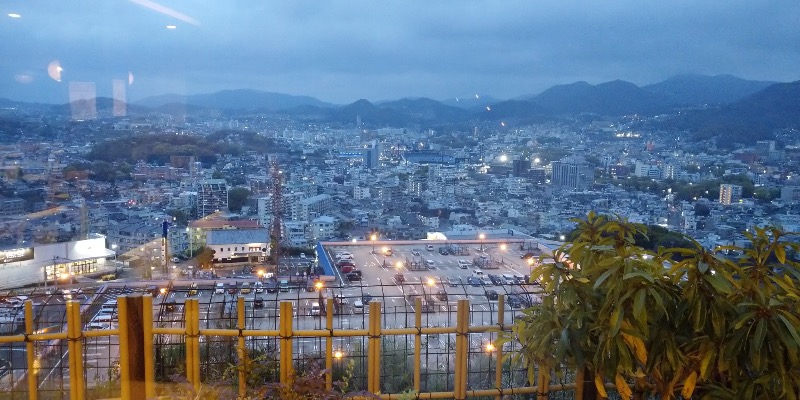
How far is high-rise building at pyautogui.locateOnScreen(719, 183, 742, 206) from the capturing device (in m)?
5.60

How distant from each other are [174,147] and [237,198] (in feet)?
5.16

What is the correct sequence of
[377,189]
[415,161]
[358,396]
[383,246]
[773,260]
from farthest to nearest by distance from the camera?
[415,161] < [377,189] < [383,246] < [358,396] < [773,260]

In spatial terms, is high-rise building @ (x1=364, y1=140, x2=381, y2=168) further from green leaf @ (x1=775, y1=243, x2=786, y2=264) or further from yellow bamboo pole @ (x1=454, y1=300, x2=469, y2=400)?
green leaf @ (x1=775, y1=243, x2=786, y2=264)

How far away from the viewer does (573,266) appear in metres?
1.80

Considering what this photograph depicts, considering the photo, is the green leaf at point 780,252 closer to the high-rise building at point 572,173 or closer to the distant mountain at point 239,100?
the high-rise building at point 572,173

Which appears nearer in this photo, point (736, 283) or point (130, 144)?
point (736, 283)

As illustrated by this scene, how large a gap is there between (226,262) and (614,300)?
6330 millimetres

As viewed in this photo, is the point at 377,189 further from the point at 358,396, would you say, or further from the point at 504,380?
the point at 358,396

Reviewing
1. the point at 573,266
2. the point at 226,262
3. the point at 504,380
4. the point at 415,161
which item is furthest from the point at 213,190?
the point at 573,266

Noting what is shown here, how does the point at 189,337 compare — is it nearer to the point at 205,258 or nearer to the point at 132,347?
the point at 132,347

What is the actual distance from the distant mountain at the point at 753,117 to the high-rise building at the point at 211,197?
7162 millimetres

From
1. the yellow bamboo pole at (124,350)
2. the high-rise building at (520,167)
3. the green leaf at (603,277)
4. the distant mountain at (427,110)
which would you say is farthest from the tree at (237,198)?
the green leaf at (603,277)

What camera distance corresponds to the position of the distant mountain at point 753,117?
6.74m

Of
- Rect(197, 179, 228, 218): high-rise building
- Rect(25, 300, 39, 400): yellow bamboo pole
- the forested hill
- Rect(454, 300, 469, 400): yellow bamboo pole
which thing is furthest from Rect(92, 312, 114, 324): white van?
the forested hill
